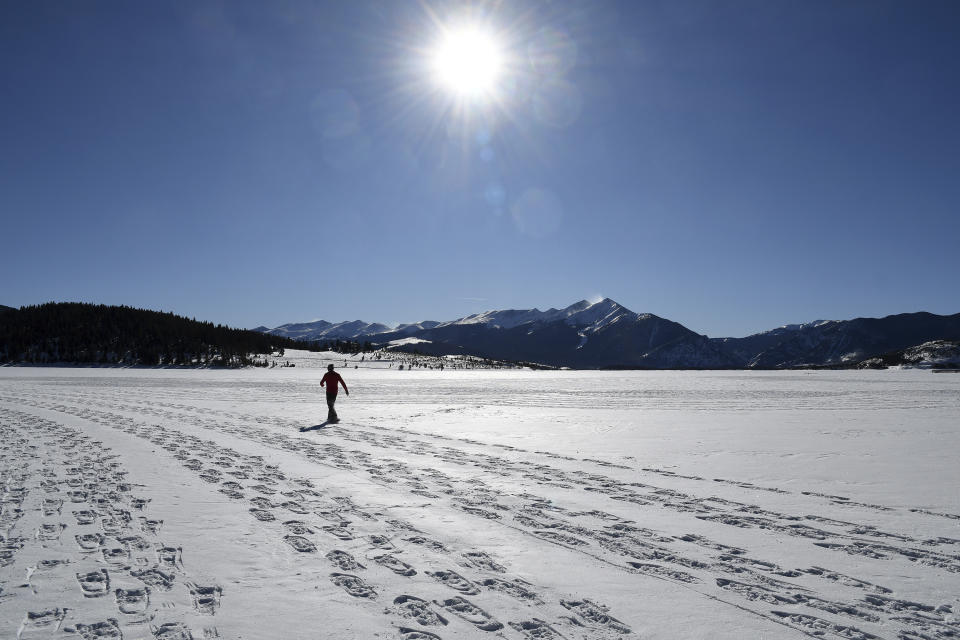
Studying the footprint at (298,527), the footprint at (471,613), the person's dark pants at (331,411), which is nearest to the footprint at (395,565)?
the footprint at (471,613)

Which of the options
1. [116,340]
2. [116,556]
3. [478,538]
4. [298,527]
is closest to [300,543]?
[298,527]

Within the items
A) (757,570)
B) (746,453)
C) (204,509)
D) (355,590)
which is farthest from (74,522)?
(746,453)

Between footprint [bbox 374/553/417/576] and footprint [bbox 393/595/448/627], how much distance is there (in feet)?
1.66

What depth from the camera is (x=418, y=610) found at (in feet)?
14.4

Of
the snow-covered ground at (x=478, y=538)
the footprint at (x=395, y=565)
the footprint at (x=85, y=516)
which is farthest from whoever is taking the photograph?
the footprint at (x=85, y=516)

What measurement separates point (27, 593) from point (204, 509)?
8.93ft

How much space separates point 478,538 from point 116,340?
127651 mm

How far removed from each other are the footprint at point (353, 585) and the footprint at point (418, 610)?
0.29m

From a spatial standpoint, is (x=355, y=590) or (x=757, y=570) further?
(x=757, y=570)

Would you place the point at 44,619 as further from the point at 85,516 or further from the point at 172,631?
the point at 85,516

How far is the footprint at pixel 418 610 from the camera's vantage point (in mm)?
4203

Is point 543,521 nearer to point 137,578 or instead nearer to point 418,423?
point 137,578

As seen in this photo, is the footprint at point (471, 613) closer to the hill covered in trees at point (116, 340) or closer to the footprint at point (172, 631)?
the footprint at point (172, 631)

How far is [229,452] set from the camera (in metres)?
11.7
